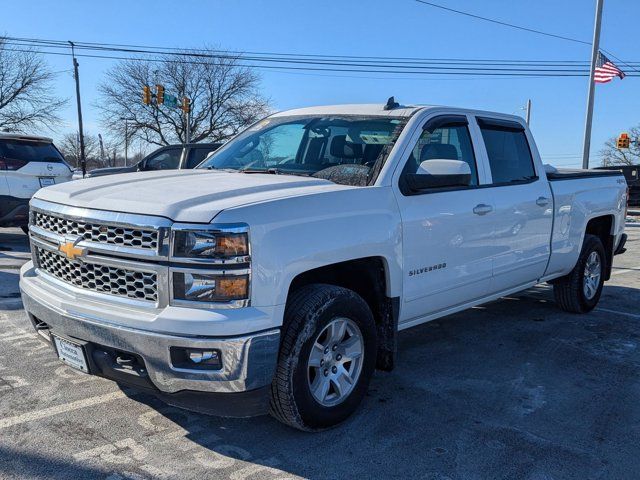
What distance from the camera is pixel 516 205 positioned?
16.3 feet

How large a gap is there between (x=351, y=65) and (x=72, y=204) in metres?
29.7

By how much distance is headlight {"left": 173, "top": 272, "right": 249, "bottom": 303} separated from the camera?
9.50ft

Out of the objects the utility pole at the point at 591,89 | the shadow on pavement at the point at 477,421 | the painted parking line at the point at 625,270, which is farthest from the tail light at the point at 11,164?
the utility pole at the point at 591,89

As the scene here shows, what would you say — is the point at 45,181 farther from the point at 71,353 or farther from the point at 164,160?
the point at 71,353

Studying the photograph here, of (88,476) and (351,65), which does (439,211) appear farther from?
(351,65)

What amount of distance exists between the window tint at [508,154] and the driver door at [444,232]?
0.97 ft

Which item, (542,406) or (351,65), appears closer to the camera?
(542,406)

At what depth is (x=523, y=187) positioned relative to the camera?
5.15 m

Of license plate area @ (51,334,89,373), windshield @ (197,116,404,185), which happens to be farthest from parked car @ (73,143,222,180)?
license plate area @ (51,334,89,373)

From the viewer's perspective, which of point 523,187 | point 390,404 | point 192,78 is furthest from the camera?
point 192,78

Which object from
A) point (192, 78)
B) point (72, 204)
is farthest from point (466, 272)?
point (192, 78)

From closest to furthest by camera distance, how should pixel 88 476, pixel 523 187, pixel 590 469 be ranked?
pixel 88 476 < pixel 590 469 < pixel 523 187

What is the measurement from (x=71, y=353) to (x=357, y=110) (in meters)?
2.72

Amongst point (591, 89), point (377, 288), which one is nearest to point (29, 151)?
point (377, 288)
